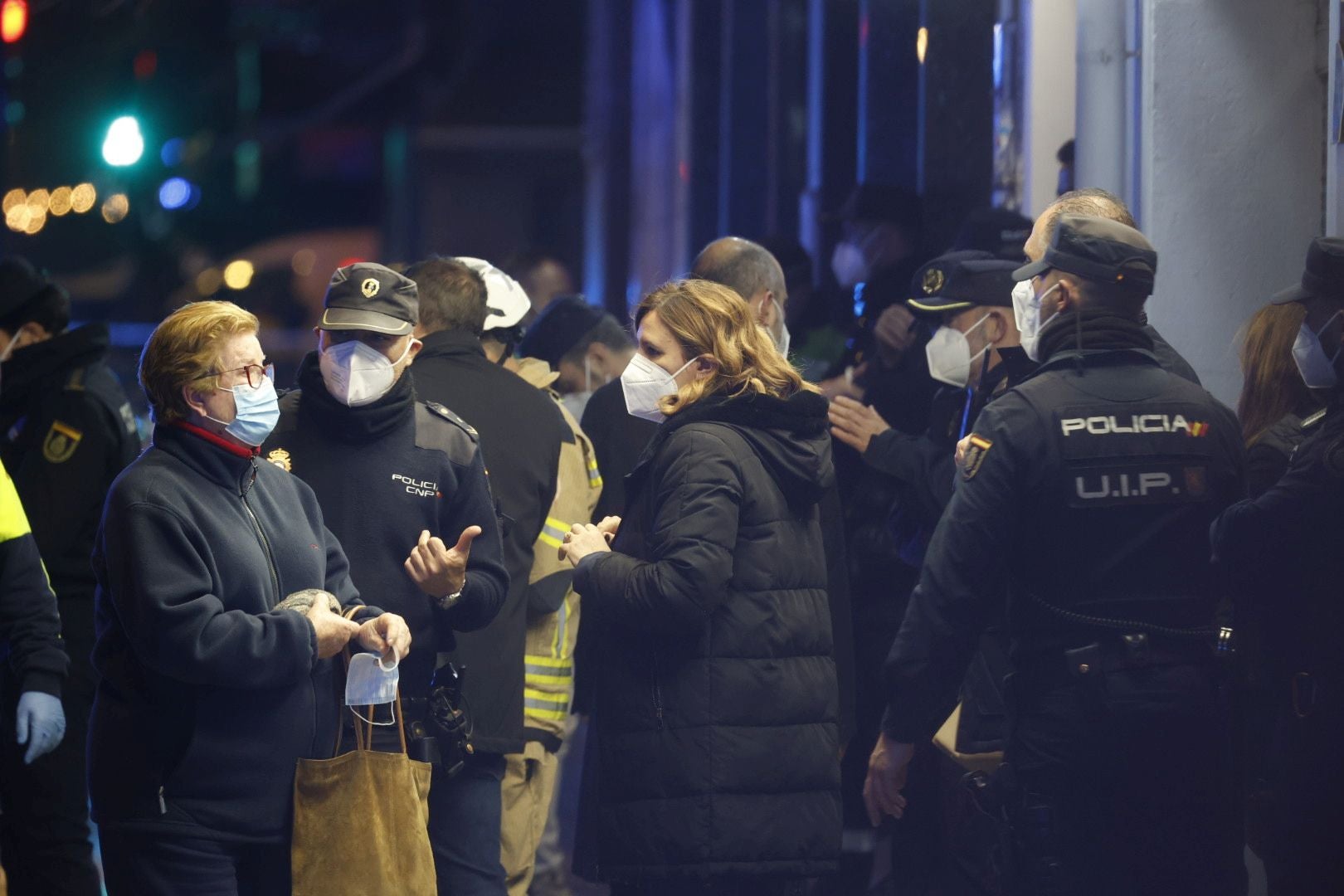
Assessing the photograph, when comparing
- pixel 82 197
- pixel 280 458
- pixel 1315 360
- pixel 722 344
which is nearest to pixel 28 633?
pixel 280 458

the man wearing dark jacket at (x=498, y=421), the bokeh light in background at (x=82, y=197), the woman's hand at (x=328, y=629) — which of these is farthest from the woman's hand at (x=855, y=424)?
the bokeh light in background at (x=82, y=197)

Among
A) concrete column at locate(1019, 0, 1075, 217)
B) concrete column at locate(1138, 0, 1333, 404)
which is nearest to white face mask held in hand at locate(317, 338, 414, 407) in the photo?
concrete column at locate(1138, 0, 1333, 404)

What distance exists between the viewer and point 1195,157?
17.8 ft

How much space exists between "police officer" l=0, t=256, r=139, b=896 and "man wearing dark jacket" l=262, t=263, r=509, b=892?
A: 1.50 metres

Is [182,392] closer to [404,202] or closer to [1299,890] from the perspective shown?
[1299,890]

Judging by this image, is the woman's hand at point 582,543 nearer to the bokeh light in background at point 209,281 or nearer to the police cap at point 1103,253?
the police cap at point 1103,253

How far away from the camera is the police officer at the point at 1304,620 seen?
3.88 meters

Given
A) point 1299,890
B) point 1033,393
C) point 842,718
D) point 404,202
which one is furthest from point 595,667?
point 404,202

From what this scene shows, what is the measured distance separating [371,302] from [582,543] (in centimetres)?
75

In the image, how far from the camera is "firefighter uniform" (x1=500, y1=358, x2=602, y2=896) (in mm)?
5176

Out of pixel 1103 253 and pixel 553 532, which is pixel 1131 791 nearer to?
pixel 1103 253

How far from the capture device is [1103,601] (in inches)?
152

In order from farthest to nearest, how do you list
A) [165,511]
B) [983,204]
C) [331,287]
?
[983,204]
[331,287]
[165,511]

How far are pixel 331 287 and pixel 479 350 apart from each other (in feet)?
2.31
